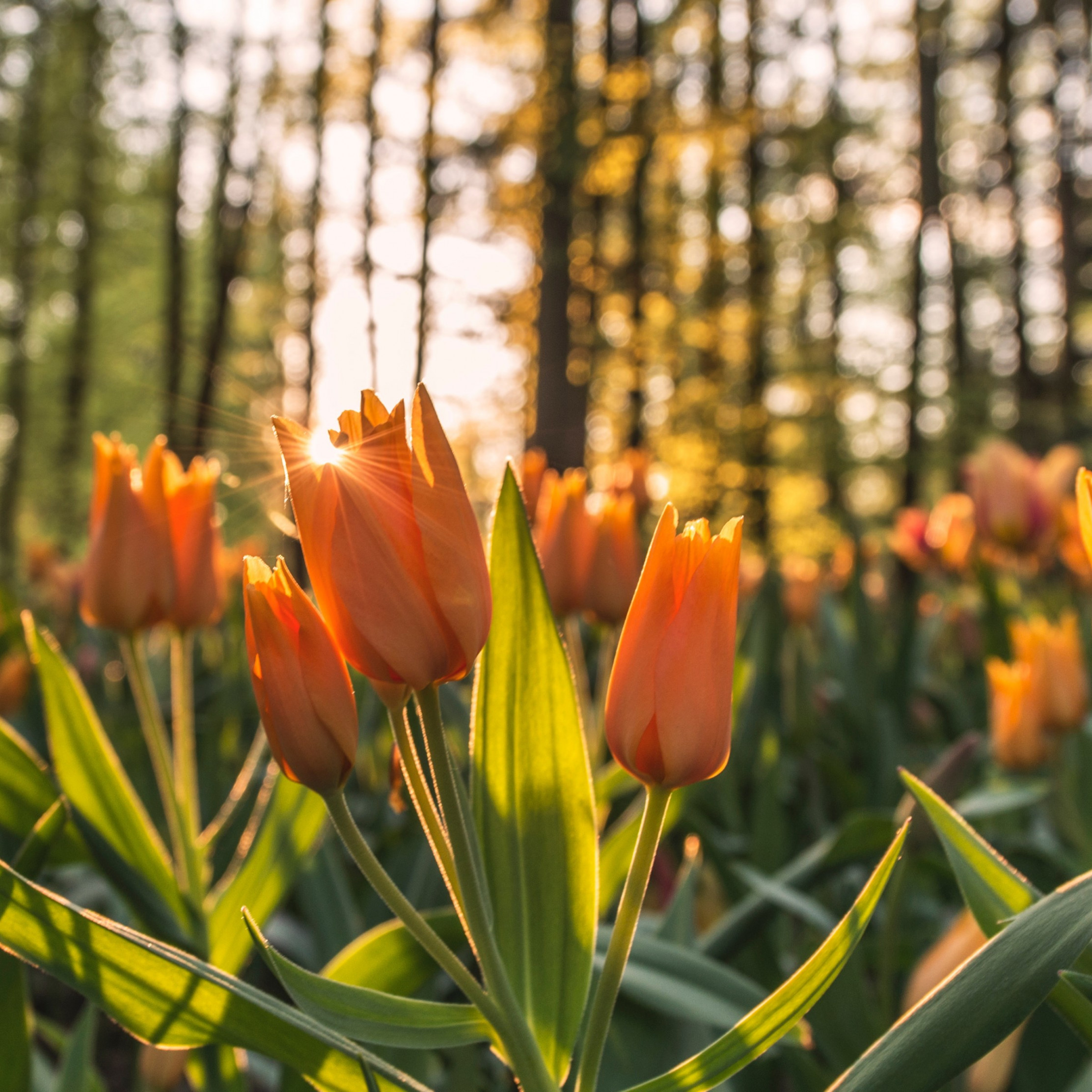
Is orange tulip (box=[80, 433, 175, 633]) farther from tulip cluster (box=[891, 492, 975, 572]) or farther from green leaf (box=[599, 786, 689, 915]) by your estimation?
tulip cluster (box=[891, 492, 975, 572])

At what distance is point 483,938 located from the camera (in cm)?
57

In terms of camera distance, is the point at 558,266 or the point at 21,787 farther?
the point at 558,266

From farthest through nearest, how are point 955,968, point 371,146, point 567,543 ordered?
point 371,146 → point 567,543 → point 955,968

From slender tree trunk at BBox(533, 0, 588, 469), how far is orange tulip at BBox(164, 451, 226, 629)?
22.3 ft

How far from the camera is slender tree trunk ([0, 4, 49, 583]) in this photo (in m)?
13.5

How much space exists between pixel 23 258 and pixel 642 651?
1576 centimetres

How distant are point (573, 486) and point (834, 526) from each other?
12870mm

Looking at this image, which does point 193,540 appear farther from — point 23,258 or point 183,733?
point 23,258

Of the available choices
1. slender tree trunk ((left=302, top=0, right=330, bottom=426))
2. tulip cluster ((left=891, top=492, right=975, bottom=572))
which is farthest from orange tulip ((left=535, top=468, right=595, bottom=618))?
slender tree trunk ((left=302, top=0, right=330, bottom=426))

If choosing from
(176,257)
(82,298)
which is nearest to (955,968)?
(176,257)

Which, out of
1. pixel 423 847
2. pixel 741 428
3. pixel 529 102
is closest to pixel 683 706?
pixel 423 847

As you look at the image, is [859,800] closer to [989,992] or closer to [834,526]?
[989,992]

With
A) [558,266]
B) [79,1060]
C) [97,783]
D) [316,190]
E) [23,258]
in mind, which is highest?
[316,190]

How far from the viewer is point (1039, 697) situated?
5.08ft
